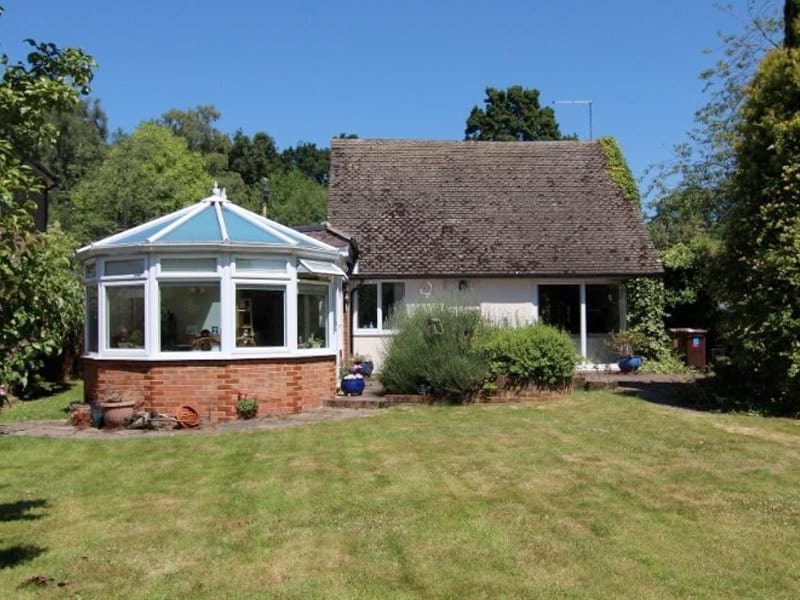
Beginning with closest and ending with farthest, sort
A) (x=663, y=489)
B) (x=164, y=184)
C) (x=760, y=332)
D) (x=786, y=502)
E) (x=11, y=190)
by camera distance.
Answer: (x=11, y=190), (x=786, y=502), (x=663, y=489), (x=760, y=332), (x=164, y=184)

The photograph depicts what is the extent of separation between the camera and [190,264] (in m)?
13.4

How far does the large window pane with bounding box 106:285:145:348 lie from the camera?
1354cm

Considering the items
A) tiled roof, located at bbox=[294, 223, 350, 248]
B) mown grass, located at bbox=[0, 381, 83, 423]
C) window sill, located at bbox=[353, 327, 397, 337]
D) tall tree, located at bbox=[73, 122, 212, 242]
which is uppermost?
tall tree, located at bbox=[73, 122, 212, 242]

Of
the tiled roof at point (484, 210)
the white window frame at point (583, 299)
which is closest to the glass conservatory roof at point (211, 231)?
the tiled roof at point (484, 210)

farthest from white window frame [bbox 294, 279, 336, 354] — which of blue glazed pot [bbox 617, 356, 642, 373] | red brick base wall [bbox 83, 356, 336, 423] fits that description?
blue glazed pot [bbox 617, 356, 642, 373]

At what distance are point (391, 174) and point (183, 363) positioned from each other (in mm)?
12684

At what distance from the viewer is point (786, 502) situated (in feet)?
23.5

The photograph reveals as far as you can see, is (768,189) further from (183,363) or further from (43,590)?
(43,590)

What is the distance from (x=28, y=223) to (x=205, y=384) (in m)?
8.23

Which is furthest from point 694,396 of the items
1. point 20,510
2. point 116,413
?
point 20,510

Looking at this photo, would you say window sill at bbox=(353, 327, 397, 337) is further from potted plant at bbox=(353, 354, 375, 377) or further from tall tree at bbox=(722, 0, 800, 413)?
tall tree at bbox=(722, 0, 800, 413)

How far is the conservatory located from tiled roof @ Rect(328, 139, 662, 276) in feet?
22.2

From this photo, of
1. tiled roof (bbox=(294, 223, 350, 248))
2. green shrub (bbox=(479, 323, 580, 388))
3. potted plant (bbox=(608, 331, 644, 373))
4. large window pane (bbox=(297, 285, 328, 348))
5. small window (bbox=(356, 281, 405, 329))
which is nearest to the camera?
large window pane (bbox=(297, 285, 328, 348))

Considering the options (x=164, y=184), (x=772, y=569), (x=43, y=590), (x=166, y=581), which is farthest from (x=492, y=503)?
(x=164, y=184)
